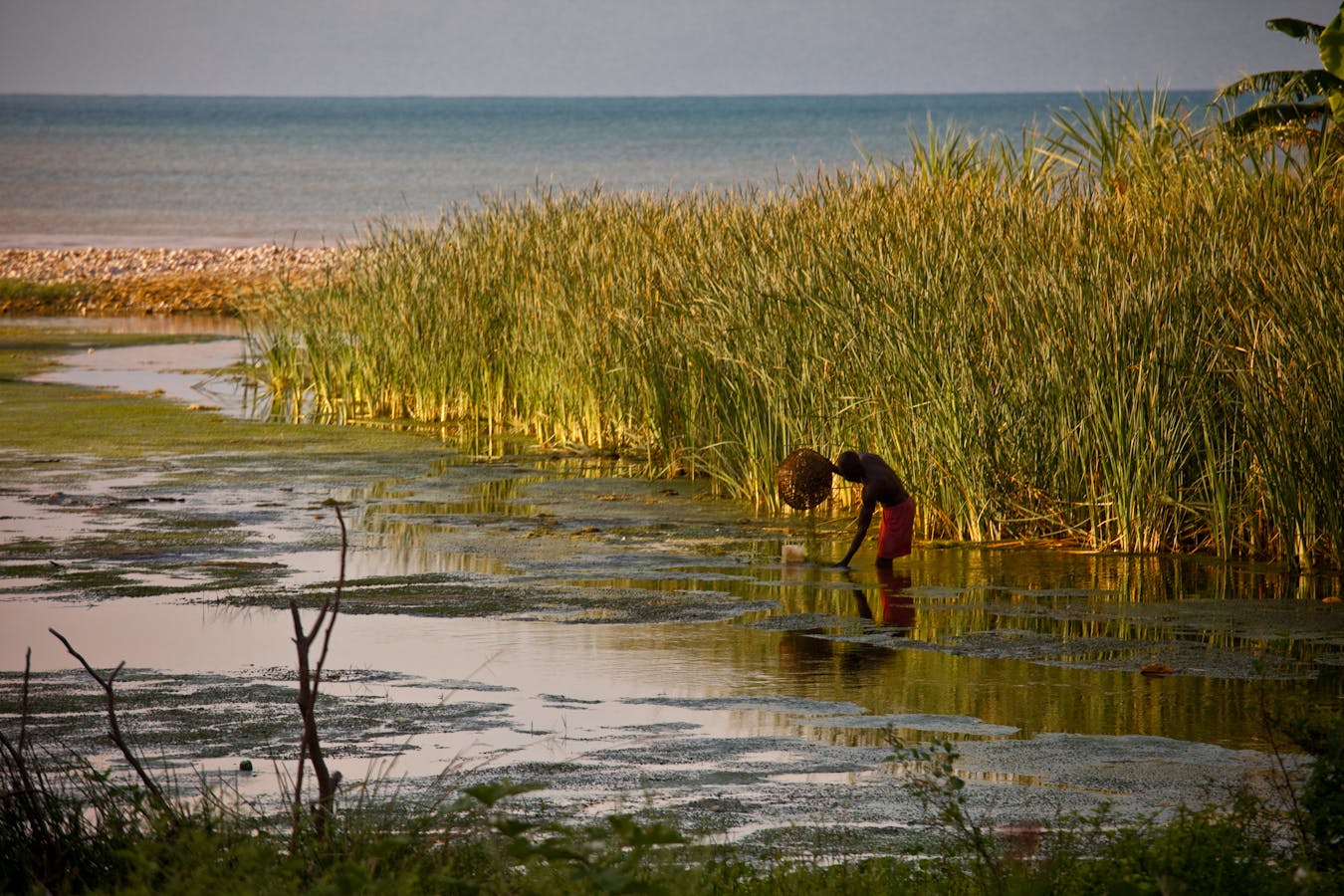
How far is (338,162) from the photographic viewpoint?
88750 millimetres

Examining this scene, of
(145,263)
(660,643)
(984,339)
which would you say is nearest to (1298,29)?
(984,339)

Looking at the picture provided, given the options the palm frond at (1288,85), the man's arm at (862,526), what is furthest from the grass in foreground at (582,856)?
the palm frond at (1288,85)

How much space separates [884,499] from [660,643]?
7.63 feet

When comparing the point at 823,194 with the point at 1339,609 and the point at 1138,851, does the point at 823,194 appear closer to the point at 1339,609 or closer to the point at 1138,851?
the point at 1339,609

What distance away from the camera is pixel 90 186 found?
2830 inches

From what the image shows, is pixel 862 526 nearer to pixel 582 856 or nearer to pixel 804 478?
pixel 804 478

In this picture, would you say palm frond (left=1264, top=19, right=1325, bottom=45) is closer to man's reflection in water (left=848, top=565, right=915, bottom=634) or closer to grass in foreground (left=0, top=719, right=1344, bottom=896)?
man's reflection in water (left=848, top=565, right=915, bottom=634)

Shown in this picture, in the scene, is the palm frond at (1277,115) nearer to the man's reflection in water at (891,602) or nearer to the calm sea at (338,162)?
the man's reflection in water at (891,602)

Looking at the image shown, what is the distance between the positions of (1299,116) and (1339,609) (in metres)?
10.7

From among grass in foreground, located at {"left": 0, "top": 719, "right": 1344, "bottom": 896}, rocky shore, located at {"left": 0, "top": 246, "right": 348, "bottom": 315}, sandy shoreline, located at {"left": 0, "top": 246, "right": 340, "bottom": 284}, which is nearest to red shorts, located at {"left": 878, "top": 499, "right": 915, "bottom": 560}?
grass in foreground, located at {"left": 0, "top": 719, "right": 1344, "bottom": 896}

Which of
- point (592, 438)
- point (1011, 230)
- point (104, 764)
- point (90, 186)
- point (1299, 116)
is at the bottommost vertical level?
point (104, 764)

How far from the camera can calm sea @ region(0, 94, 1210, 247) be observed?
5612 centimetres

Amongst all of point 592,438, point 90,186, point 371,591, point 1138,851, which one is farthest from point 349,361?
point 90,186

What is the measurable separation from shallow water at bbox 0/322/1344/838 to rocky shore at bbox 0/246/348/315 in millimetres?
15200
